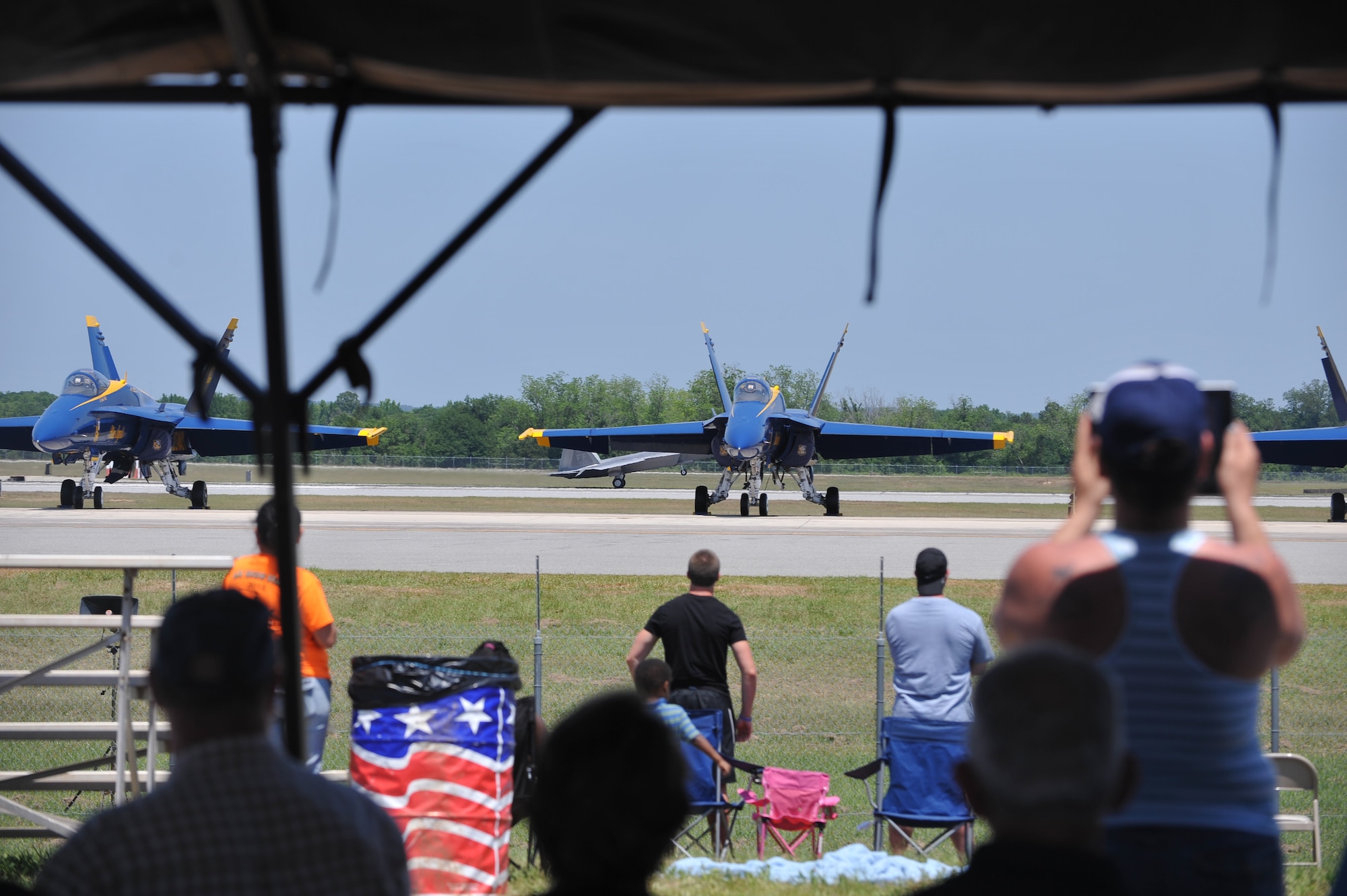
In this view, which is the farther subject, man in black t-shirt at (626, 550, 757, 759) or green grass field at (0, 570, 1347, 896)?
green grass field at (0, 570, 1347, 896)

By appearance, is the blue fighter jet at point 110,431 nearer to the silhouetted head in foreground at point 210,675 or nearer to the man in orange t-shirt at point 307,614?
the man in orange t-shirt at point 307,614

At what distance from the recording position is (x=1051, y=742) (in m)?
1.58

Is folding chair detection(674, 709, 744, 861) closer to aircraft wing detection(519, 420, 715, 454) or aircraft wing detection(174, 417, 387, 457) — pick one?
aircraft wing detection(519, 420, 715, 454)

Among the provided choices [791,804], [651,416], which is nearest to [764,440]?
[791,804]

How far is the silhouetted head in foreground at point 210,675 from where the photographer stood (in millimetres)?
2002

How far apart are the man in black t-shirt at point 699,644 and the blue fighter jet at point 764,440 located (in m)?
27.6

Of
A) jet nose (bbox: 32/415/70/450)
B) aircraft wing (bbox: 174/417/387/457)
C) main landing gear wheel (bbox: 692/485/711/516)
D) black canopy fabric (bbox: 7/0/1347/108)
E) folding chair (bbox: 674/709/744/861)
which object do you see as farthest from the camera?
aircraft wing (bbox: 174/417/387/457)

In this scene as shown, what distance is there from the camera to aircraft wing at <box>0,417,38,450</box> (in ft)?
145

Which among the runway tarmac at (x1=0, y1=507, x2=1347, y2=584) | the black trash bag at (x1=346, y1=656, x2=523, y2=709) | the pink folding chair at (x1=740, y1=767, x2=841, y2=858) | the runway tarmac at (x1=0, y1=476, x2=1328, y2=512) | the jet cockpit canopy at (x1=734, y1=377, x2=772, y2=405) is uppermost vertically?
the jet cockpit canopy at (x1=734, y1=377, x2=772, y2=405)

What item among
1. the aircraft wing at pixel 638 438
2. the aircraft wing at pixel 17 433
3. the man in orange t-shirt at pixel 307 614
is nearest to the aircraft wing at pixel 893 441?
the aircraft wing at pixel 638 438

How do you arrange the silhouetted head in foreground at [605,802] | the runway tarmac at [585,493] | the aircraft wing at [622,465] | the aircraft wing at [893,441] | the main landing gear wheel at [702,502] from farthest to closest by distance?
the aircraft wing at [622,465]
the runway tarmac at [585,493]
the aircraft wing at [893,441]
the main landing gear wheel at [702,502]
the silhouetted head in foreground at [605,802]

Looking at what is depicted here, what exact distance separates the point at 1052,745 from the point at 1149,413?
84 centimetres

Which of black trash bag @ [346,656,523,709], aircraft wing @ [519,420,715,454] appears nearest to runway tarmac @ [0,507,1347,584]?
aircraft wing @ [519,420,715,454]

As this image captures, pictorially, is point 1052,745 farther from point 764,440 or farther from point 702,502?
point 702,502
